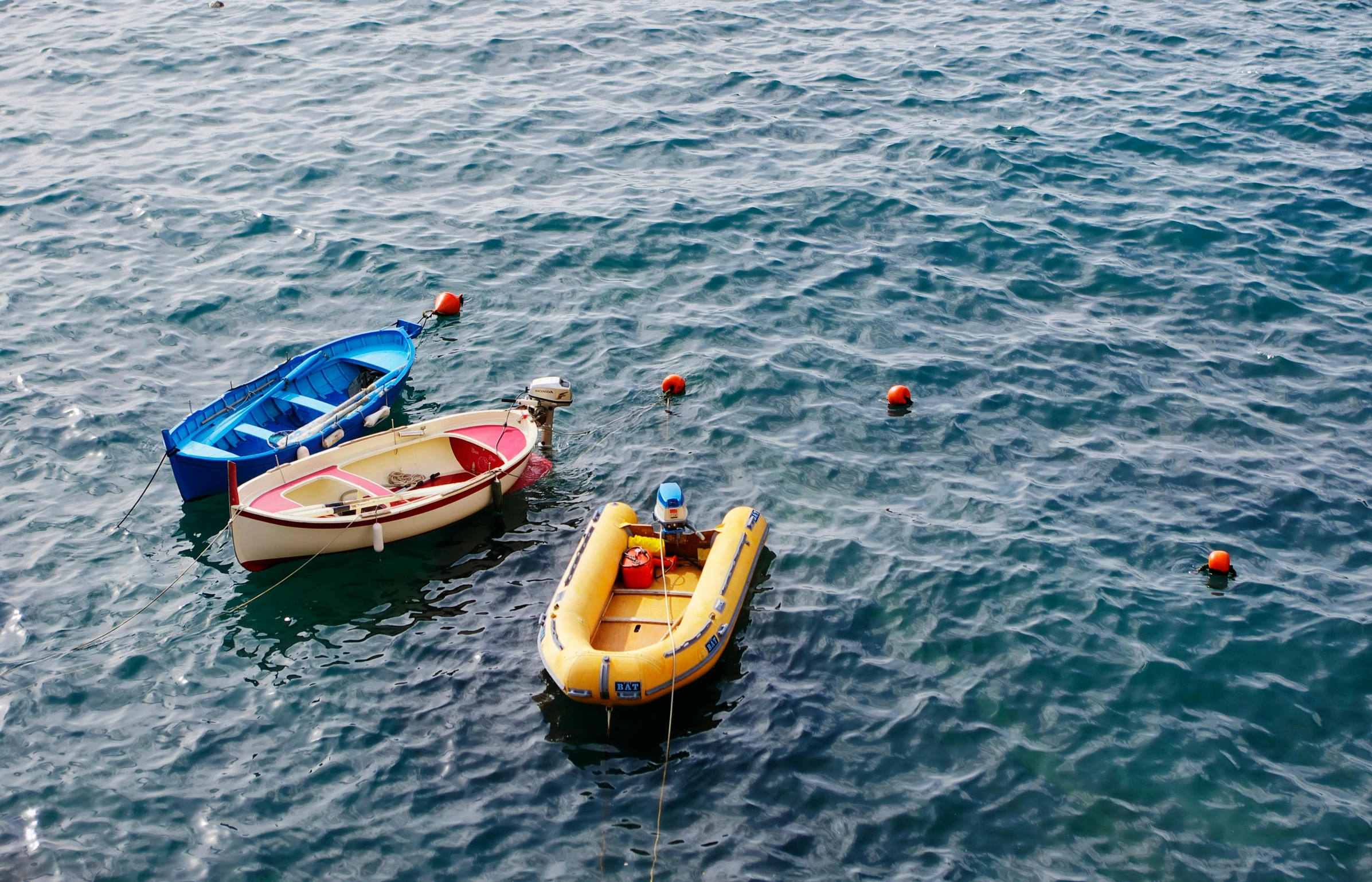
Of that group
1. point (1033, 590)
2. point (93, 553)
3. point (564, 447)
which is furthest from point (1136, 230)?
point (93, 553)

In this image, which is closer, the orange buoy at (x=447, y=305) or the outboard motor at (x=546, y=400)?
the outboard motor at (x=546, y=400)

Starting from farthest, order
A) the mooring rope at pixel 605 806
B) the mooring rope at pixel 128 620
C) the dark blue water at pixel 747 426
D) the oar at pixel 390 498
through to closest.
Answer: the oar at pixel 390 498, the mooring rope at pixel 128 620, the dark blue water at pixel 747 426, the mooring rope at pixel 605 806

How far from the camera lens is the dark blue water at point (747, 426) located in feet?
44.6

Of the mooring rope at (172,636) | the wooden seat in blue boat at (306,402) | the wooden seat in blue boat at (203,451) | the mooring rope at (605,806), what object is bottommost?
the mooring rope at (605,806)

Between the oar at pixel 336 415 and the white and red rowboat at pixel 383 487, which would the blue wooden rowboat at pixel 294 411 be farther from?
the white and red rowboat at pixel 383 487

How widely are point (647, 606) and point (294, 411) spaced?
794 centimetres

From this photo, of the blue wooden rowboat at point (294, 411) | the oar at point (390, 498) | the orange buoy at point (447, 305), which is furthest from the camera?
the orange buoy at point (447, 305)

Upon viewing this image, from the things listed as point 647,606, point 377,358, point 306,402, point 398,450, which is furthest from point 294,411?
point 647,606

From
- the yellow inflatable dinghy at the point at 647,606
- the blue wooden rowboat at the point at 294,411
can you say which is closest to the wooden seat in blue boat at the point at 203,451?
the blue wooden rowboat at the point at 294,411

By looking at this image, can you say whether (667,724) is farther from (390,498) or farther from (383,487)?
(383,487)

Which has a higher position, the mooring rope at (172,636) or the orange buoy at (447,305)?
the orange buoy at (447,305)

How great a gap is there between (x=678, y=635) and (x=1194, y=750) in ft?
21.6

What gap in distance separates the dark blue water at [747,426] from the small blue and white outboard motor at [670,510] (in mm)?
1504

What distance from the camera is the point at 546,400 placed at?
19.7 meters
